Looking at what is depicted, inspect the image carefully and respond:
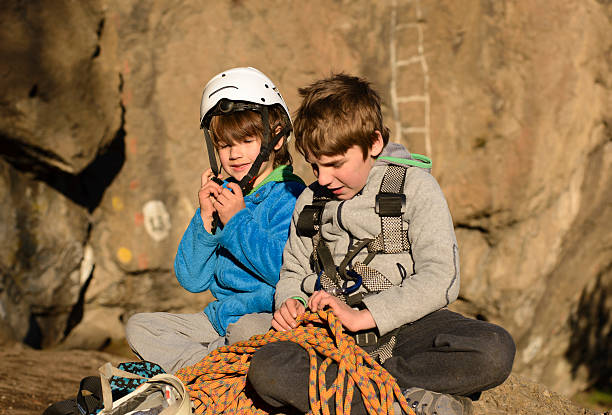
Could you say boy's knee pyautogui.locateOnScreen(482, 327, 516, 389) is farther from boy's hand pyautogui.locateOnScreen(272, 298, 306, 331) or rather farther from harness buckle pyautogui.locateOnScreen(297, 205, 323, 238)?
harness buckle pyautogui.locateOnScreen(297, 205, 323, 238)

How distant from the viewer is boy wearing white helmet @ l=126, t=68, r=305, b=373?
299cm

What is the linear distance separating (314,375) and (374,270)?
0.53 meters

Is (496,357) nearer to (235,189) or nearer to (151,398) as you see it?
(151,398)

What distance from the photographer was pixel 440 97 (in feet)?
19.7

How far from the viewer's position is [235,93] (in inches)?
129

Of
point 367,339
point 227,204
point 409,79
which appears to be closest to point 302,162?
point 409,79

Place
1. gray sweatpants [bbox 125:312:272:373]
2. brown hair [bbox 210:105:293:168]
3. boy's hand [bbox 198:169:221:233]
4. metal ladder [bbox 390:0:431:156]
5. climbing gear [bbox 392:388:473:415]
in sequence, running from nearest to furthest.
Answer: climbing gear [bbox 392:388:473:415] < gray sweatpants [bbox 125:312:272:373] < boy's hand [bbox 198:169:221:233] < brown hair [bbox 210:105:293:168] < metal ladder [bbox 390:0:431:156]

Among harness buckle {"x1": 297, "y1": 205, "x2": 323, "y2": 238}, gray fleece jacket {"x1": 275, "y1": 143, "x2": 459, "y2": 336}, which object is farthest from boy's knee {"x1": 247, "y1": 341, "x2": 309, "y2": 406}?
harness buckle {"x1": 297, "y1": 205, "x2": 323, "y2": 238}

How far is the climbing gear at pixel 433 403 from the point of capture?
218 centimetres

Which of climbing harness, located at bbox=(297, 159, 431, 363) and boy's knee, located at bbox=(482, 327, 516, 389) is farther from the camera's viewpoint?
climbing harness, located at bbox=(297, 159, 431, 363)

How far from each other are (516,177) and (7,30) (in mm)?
4793

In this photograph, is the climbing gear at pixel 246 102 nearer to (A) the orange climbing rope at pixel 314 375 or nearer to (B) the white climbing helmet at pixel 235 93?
(B) the white climbing helmet at pixel 235 93

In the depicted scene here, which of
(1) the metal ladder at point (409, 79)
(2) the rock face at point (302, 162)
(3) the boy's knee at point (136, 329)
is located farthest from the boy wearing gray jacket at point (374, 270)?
(1) the metal ladder at point (409, 79)

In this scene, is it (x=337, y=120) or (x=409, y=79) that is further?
(x=409, y=79)
